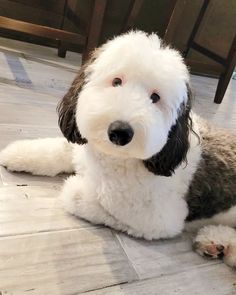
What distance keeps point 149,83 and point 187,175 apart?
1.21 ft

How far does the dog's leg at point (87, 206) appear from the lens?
1.06 metres

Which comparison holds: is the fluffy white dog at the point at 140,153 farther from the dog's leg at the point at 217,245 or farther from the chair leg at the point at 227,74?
the chair leg at the point at 227,74

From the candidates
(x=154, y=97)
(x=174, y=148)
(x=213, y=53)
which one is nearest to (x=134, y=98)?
(x=154, y=97)

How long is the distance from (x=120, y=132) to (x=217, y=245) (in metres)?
0.56

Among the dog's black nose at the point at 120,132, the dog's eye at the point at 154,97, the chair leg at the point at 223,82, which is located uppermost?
the dog's eye at the point at 154,97

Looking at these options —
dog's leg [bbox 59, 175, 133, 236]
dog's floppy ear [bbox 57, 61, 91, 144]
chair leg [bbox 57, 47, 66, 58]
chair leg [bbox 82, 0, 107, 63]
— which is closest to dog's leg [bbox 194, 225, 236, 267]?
dog's leg [bbox 59, 175, 133, 236]

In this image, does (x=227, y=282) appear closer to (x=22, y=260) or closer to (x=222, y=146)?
(x=222, y=146)

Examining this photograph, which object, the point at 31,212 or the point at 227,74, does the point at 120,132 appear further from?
the point at 227,74

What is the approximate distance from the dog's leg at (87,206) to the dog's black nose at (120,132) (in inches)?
12.1

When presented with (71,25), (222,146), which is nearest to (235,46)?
(71,25)

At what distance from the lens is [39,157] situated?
1.18m

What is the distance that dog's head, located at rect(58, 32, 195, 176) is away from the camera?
784 mm

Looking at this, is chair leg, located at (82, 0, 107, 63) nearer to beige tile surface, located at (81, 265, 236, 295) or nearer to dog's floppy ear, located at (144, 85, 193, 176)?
dog's floppy ear, located at (144, 85, 193, 176)

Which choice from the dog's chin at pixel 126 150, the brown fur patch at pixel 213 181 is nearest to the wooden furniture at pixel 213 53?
the brown fur patch at pixel 213 181
